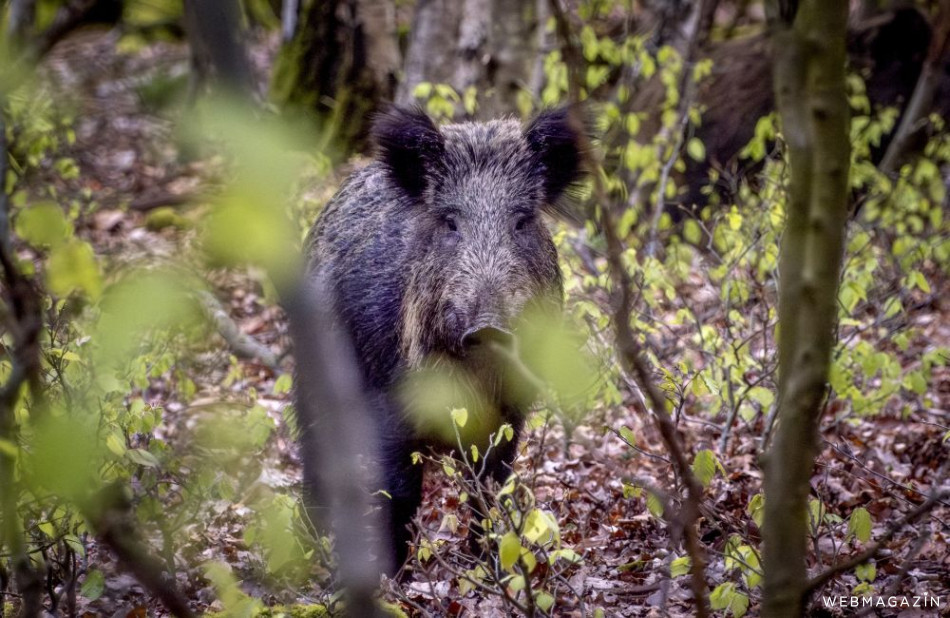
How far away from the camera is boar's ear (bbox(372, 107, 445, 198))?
14.7ft

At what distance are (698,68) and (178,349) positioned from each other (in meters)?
4.73

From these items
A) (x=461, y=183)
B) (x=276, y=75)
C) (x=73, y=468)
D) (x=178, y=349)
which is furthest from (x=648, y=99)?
(x=73, y=468)

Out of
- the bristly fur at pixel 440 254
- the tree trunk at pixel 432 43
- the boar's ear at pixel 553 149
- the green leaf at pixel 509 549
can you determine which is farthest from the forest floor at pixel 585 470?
the tree trunk at pixel 432 43

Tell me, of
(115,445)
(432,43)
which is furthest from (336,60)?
(115,445)

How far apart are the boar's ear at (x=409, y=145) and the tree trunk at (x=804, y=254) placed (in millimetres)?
2721

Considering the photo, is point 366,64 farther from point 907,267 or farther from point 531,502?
point 531,502

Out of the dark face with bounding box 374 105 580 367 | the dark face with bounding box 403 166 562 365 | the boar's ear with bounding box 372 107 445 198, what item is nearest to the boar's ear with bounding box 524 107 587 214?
the dark face with bounding box 374 105 580 367

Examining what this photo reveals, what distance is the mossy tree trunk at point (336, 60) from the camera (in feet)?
32.4

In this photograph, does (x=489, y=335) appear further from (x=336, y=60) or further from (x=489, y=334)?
(x=336, y=60)

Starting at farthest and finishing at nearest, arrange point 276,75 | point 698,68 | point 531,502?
point 276,75 < point 698,68 < point 531,502

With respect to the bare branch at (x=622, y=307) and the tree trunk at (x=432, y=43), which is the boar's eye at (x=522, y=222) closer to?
the bare branch at (x=622, y=307)

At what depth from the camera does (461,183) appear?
445cm

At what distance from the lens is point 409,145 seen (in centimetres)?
450

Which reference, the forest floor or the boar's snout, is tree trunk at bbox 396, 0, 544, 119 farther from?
the boar's snout
